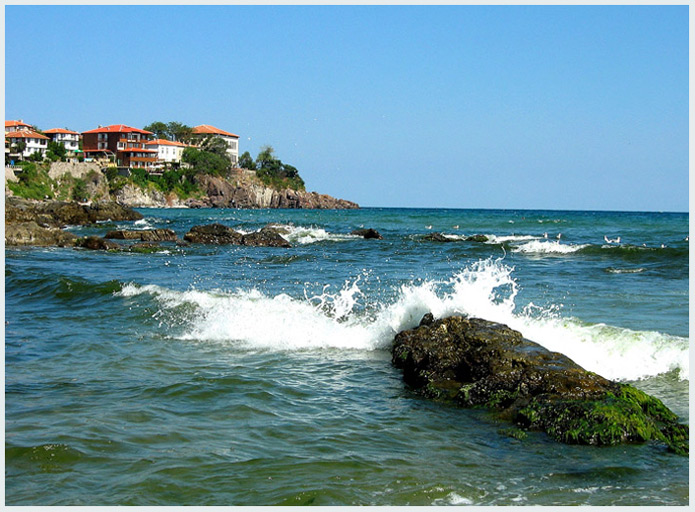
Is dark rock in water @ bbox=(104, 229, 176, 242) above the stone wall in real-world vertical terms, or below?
below

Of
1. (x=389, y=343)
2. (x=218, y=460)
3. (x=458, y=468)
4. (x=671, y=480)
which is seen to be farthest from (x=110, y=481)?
(x=389, y=343)

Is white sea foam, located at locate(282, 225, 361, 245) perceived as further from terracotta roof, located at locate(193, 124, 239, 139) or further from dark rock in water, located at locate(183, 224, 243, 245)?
terracotta roof, located at locate(193, 124, 239, 139)

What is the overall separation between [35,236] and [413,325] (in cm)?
2210

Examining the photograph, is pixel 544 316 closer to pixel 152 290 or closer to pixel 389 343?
pixel 389 343

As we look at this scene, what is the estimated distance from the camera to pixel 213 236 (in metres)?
32.2

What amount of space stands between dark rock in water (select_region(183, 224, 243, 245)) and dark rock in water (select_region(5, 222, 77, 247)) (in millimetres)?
5937

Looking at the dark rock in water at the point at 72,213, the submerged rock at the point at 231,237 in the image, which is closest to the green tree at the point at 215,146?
the dark rock in water at the point at 72,213

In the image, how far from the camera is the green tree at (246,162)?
151 meters

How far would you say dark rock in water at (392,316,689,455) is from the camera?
6.20 m

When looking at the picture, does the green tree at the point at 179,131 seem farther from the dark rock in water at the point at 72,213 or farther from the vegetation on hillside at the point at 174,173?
the dark rock in water at the point at 72,213

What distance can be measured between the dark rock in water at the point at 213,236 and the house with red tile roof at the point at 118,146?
9954 cm

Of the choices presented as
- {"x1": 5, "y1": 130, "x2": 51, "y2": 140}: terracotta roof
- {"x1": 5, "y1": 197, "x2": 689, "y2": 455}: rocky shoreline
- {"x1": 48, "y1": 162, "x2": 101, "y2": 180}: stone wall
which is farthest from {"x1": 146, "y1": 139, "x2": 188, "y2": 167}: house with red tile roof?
{"x1": 5, "y1": 197, "x2": 689, "y2": 455}: rocky shoreline

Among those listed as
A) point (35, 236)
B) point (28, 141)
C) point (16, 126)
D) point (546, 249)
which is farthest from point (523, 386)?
point (16, 126)

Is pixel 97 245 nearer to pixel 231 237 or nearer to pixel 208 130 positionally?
pixel 231 237
